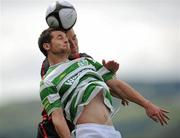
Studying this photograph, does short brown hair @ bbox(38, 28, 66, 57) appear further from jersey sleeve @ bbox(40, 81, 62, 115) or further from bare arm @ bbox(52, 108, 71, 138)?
bare arm @ bbox(52, 108, 71, 138)

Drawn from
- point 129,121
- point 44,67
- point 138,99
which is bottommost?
point 129,121

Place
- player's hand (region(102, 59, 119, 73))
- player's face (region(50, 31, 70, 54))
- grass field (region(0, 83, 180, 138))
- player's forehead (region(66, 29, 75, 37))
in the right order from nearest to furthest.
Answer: player's face (region(50, 31, 70, 54)) → player's hand (region(102, 59, 119, 73)) → player's forehead (region(66, 29, 75, 37)) → grass field (region(0, 83, 180, 138))

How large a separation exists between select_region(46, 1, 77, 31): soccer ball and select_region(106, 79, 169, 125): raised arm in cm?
62

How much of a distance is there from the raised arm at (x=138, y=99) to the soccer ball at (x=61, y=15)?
0.62 metres

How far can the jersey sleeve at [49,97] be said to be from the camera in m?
10.4

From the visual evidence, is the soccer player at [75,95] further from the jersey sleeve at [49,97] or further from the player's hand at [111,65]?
the player's hand at [111,65]

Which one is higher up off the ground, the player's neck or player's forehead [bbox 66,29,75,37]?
player's forehead [bbox 66,29,75,37]

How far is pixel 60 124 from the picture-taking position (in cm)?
1033

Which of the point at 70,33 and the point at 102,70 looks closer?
the point at 102,70

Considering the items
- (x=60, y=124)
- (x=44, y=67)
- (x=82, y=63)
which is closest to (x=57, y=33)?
(x=82, y=63)

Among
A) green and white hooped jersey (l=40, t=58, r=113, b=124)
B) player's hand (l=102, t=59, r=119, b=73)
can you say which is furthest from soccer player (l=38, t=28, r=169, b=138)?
player's hand (l=102, t=59, r=119, b=73)

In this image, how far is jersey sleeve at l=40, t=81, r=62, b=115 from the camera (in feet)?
34.2

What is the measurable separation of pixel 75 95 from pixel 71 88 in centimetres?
7

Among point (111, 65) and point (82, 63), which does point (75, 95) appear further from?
point (111, 65)
